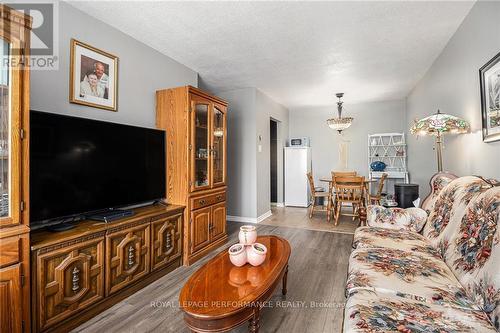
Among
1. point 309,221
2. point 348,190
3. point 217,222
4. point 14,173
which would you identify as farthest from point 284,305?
point 348,190

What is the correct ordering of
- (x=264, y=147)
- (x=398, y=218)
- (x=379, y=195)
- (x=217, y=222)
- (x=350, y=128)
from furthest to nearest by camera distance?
(x=350, y=128), (x=264, y=147), (x=379, y=195), (x=217, y=222), (x=398, y=218)

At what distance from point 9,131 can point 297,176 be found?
212 inches

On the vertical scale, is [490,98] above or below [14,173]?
above

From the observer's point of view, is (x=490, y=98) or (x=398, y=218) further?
(x=398, y=218)

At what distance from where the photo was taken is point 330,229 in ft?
13.7

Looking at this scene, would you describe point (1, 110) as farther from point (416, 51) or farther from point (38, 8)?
point (416, 51)

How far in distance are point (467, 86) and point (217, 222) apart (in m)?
3.12

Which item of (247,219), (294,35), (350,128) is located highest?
(294,35)

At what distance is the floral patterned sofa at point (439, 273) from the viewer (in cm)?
109

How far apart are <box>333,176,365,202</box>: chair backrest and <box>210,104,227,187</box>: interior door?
222 cm

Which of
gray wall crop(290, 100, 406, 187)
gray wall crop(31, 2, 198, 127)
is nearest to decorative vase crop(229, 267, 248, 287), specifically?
gray wall crop(31, 2, 198, 127)

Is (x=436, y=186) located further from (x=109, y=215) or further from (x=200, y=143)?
(x=109, y=215)

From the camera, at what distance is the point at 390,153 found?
5664 millimetres

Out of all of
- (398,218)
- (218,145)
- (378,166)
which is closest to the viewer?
(398,218)
